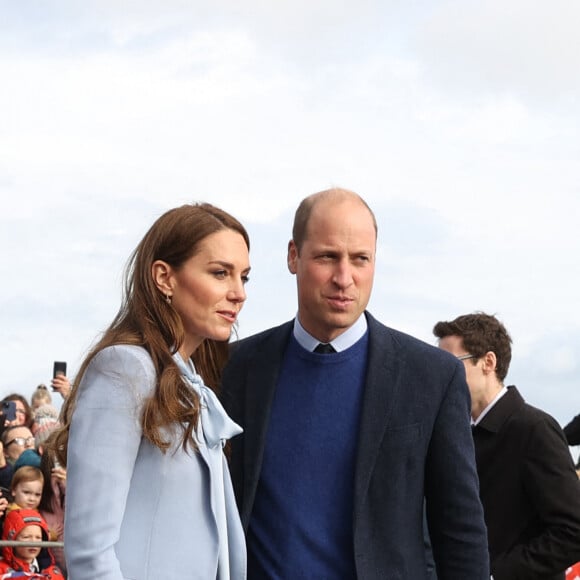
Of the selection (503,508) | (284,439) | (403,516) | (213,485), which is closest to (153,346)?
(213,485)

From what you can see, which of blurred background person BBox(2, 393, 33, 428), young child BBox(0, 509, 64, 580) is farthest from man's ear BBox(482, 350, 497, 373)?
blurred background person BBox(2, 393, 33, 428)

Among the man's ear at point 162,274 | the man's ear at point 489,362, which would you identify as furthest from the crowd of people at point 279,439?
the man's ear at point 489,362

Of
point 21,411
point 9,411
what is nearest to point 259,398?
point 9,411

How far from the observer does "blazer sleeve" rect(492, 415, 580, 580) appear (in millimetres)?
5750

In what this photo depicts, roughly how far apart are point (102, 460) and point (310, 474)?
43.6 inches

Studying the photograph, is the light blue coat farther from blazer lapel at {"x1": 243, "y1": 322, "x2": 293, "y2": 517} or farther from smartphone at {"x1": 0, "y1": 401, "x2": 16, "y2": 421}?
smartphone at {"x1": 0, "y1": 401, "x2": 16, "y2": 421}

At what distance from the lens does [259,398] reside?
163 inches

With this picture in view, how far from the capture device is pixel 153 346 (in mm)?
3252

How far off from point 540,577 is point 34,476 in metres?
4.67

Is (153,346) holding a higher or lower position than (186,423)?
higher

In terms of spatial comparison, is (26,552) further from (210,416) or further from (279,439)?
(210,416)

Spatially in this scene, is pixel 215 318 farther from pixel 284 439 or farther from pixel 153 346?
pixel 284 439

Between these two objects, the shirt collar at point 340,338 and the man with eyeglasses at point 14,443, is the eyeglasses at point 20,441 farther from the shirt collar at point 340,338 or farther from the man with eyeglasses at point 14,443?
the shirt collar at point 340,338

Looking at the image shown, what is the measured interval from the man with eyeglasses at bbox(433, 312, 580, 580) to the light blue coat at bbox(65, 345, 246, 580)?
9.66ft
